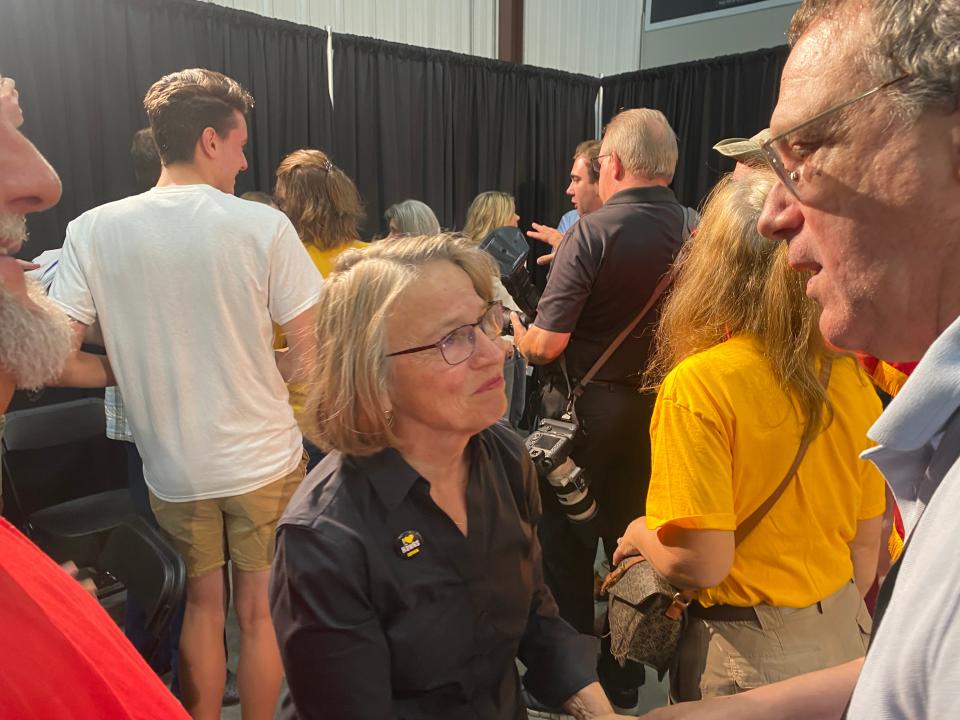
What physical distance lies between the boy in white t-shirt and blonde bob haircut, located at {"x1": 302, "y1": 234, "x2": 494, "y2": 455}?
0.52 meters

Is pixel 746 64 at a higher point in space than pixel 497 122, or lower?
higher

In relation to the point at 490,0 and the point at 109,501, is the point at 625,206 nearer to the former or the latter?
the point at 109,501

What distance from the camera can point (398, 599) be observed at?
1.10 metres

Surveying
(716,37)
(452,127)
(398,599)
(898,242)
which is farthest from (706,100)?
(898,242)

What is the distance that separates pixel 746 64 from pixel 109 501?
6011 mm

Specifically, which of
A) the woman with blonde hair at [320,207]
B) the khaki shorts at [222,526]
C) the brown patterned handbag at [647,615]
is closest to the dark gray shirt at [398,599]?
the brown patterned handbag at [647,615]

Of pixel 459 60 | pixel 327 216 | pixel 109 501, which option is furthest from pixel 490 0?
pixel 109 501

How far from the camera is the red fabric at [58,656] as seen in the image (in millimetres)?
590

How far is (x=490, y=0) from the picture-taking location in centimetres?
623

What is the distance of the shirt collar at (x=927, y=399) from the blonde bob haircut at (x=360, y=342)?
816 mm

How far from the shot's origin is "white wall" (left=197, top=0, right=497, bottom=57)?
4.96 meters

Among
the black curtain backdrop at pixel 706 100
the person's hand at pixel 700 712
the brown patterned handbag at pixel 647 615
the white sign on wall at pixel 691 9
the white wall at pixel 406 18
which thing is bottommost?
the brown patterned handbag at pixel 647 615

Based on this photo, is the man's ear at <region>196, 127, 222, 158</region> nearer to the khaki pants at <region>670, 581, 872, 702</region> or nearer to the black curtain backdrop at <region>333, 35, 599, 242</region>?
the khaki pants at <region>670, 581, 872, 702</region>

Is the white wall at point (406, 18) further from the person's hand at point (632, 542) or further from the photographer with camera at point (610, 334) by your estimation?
the person's hand at point (632, 542)
